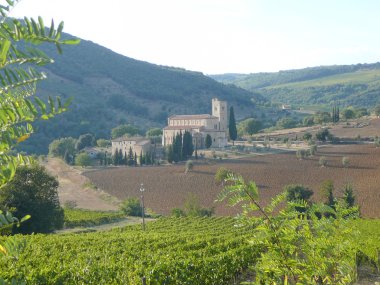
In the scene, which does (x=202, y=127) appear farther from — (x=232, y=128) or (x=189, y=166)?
A: (x=189, y=166)

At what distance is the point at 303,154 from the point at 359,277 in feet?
143

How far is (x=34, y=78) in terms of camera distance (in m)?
2.13

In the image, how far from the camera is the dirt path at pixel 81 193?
4787cm

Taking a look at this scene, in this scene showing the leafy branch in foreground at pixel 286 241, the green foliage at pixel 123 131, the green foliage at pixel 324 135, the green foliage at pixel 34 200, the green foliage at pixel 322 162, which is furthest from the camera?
the green foliage at pixel 123 131

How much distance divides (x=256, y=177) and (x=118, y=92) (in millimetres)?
93940

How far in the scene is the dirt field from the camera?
Result: 4886 centimetres

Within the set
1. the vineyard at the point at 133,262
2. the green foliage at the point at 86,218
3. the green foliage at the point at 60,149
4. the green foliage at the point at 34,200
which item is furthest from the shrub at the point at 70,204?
the green foliage at the point at 60,149

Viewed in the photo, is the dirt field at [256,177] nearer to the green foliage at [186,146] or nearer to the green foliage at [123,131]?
the green foliage at [186,146]

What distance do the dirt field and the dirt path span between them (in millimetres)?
1086

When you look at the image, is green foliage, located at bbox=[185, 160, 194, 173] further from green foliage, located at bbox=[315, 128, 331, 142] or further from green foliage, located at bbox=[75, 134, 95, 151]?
green foliage, located at bbox=[75, 134, 95, 151]

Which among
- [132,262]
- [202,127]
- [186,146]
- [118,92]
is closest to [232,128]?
[202,127]

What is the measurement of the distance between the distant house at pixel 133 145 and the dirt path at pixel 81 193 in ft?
31.8

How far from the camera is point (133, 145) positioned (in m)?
71.1

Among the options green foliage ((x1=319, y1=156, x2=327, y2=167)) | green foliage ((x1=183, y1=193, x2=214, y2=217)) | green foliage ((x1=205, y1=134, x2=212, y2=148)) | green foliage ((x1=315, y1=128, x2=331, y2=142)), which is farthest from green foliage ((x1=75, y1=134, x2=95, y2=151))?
green foliage ((x1=183, y1=193, x2=214, y2=217))
